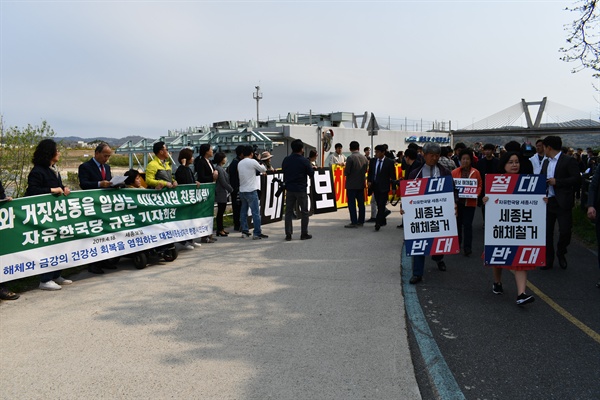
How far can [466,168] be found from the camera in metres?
7.87

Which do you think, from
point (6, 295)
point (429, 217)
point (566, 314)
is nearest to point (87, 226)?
point (6, 295)

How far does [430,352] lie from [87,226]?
16.3 feet

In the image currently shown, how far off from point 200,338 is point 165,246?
3668 mm

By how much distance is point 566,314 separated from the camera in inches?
206

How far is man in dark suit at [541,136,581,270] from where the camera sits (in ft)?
23.4

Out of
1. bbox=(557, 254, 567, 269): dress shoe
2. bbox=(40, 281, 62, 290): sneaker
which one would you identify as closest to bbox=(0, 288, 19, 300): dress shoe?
bbox=(40, 281, 62, 290): sneaker

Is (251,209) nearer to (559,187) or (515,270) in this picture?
(515,270)

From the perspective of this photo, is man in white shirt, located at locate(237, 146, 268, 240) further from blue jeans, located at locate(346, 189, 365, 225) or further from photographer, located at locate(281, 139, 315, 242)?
blue jeans, located at locate(346, 189, 365, 225)

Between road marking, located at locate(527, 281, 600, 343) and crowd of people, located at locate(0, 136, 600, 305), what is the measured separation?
39cm

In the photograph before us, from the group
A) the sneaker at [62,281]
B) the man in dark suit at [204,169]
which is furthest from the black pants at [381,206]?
the sneaker at [62,281]

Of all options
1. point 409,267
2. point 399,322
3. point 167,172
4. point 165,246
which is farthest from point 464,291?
point 167,172

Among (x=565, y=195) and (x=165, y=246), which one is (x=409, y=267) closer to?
(x=565, y=195)

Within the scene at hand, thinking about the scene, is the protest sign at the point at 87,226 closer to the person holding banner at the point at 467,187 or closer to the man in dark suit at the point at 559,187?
the person holding banner at the point at 467,187

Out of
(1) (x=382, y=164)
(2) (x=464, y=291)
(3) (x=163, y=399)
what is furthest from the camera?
(1) (x=382, y=164)
